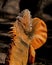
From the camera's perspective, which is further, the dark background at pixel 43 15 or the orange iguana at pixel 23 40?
the dark background at pixel 43 15

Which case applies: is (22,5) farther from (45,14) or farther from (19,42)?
(19,42)

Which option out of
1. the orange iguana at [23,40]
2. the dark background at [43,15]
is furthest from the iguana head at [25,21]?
the dark background at [43,15]

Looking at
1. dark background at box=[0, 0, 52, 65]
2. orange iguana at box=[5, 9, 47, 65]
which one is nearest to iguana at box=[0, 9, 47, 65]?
orange iguana at box=[5, 9, 47, 65]

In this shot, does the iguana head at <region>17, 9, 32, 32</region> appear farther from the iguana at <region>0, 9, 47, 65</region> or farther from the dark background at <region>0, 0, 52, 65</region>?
the dark background at <region>0, 0, 52, 65</region>

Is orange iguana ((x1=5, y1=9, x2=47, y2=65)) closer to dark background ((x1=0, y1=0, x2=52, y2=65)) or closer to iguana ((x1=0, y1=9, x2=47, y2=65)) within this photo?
iguana ((x1=0, y1=9, x2=47, y2=65))

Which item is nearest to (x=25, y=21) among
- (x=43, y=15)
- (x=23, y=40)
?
(x=23, y=40)

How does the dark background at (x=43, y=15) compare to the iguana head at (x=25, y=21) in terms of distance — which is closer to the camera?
the iguana head at (x=25, y=21)

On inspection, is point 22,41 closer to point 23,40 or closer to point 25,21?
point 23,40

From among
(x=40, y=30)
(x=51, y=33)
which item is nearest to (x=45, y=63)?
(x=51, y=33)

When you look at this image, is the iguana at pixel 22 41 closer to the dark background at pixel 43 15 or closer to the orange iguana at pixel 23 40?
the orange iguana at pixel 23 40

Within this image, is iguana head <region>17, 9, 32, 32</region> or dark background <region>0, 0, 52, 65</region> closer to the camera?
iguana head <region>17, 9, 32, 32</region>

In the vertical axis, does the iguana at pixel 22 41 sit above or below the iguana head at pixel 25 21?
below

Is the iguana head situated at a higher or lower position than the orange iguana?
higher
